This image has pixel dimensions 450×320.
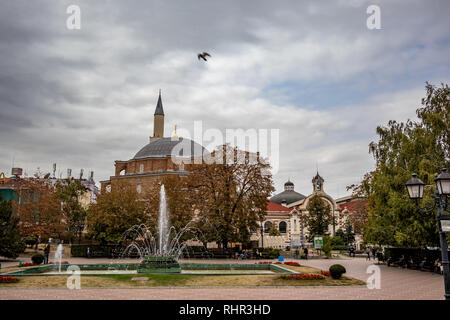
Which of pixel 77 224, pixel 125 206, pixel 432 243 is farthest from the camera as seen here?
pixel 77 224

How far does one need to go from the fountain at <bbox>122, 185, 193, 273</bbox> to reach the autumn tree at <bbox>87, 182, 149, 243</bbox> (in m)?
0.83

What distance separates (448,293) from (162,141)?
6064cm

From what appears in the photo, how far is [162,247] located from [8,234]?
11.6m

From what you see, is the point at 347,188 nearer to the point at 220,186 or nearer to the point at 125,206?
the point at 220,186

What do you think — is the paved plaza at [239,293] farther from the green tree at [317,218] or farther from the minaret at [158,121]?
the minaret at [158,121]

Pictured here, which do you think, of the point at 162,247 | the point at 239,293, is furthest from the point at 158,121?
the point at 239,293

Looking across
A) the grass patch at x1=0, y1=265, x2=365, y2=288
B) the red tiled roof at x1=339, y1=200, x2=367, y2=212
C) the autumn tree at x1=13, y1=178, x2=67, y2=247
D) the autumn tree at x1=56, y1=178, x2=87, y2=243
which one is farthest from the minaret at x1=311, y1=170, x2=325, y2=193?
the grass patch at x1=0, y1=265, x2=365, y2=288

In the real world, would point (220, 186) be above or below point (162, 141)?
below

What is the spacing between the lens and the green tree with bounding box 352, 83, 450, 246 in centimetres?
1966

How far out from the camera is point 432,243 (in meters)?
20.0

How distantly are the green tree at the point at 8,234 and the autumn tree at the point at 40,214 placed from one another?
7.65m

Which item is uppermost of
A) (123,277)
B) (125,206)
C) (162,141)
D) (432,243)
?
(162,141)

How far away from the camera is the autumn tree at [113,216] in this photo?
117 feet
